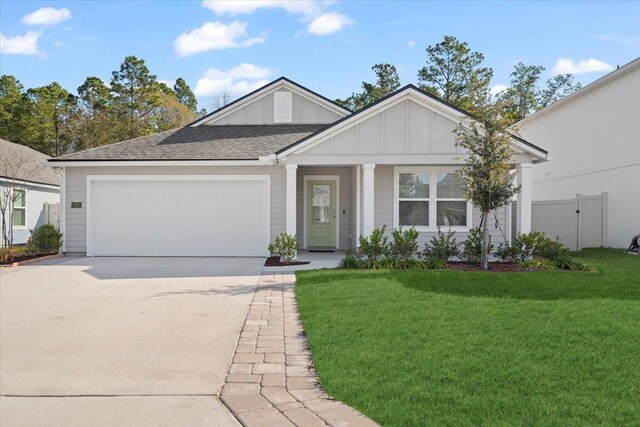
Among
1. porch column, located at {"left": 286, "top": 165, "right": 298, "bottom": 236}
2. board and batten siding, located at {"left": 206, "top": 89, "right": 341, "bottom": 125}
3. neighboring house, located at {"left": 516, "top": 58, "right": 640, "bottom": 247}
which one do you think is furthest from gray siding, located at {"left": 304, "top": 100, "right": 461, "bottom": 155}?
neighboring house, located at {"left": 516, "top": 58, "right": 640, "bottom": 247}

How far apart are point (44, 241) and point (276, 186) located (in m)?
6.85

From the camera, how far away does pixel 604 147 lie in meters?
16.3

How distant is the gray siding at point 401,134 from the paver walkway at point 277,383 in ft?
21.6

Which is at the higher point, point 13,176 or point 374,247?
point 13,176

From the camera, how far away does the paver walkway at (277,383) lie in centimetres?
330

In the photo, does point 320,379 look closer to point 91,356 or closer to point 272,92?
Answer: point 91,356

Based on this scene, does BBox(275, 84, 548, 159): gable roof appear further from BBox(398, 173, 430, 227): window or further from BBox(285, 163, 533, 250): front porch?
BBox(398, 173, 430, 227): window

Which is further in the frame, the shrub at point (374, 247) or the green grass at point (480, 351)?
the shrub at point (374, 247)

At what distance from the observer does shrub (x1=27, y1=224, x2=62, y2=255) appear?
1338 cm

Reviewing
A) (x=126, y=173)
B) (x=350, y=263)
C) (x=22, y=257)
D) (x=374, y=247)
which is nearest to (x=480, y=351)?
(x=350, y=263)

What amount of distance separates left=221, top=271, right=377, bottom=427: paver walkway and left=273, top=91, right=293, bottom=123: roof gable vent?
12.1 m

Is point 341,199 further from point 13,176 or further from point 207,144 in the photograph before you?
point 13,176

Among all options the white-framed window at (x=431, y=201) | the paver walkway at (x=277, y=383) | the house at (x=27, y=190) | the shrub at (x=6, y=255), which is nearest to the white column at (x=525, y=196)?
the white-framed window at (x=431, y=201)

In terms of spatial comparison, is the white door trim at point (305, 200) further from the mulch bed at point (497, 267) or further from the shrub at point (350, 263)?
the mulch bed at point (497, 267)
